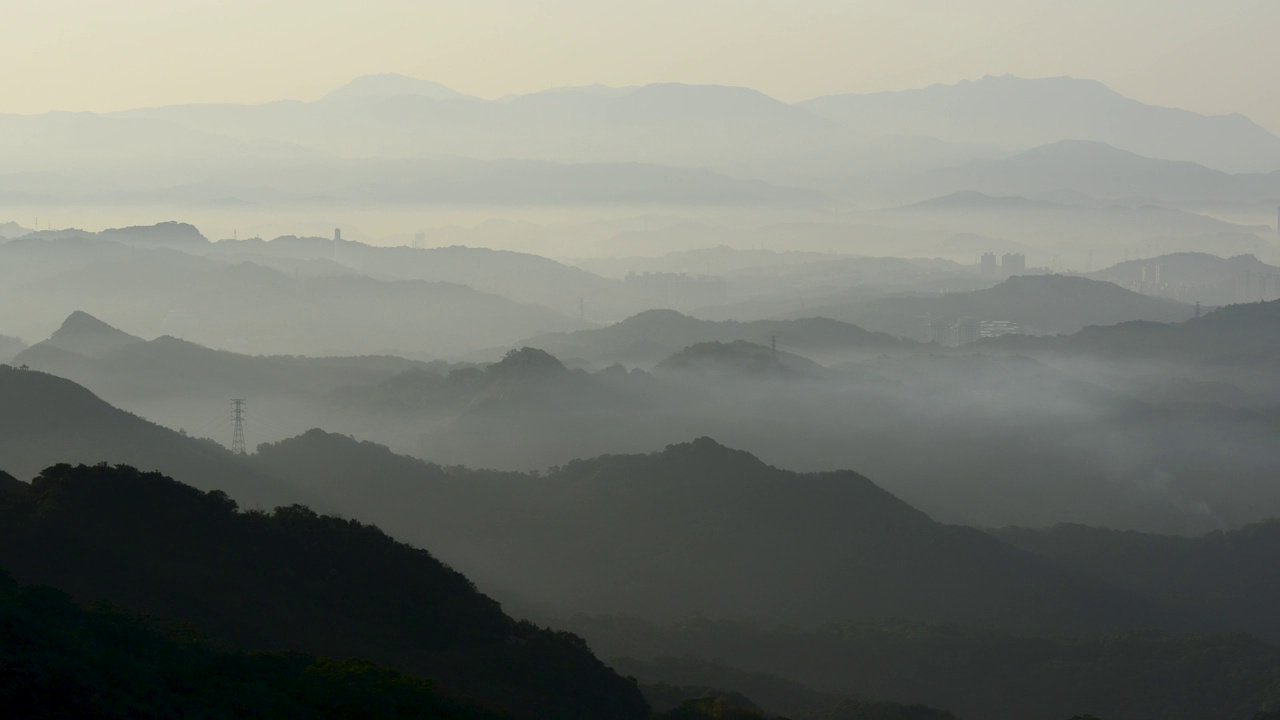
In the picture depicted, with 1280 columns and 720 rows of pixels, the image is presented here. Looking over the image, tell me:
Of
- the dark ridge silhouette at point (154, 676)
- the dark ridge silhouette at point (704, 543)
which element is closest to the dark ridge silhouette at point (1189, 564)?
the dark ridge silhouette at point (704, 543)

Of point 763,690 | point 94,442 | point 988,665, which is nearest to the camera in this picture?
point 763,690

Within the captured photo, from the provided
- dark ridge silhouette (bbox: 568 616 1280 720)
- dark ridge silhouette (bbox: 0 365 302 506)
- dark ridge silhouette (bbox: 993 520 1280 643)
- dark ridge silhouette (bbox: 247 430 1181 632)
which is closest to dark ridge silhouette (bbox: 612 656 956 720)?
dark ridge silhouette (bbox: 568 616 1280 720)

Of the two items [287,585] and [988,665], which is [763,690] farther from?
[287,585]

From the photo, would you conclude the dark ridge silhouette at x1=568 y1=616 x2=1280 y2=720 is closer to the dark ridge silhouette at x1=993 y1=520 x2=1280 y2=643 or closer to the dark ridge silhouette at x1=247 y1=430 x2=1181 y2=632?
the dark ridge silhouette at x1=247 y1=430 x2=1181 y2=632

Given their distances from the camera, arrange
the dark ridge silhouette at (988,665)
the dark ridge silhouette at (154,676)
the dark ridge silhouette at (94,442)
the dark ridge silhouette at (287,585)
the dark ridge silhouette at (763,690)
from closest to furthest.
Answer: the dark ridge silhouette at (154,676) → the dark ridge silhouette at (287,585) → the dark ridge silhouette at (763,690) → the dark ridge silhouette at (988,665) → the dark ridge silhouette at (94,442)

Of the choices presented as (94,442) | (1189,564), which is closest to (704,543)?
(1189,564)

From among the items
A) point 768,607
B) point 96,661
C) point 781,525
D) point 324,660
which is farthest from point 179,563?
point 781,525

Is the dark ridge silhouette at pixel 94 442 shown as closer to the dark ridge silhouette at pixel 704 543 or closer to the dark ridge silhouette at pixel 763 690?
the dark ridge silhouette at pixel 704 543
